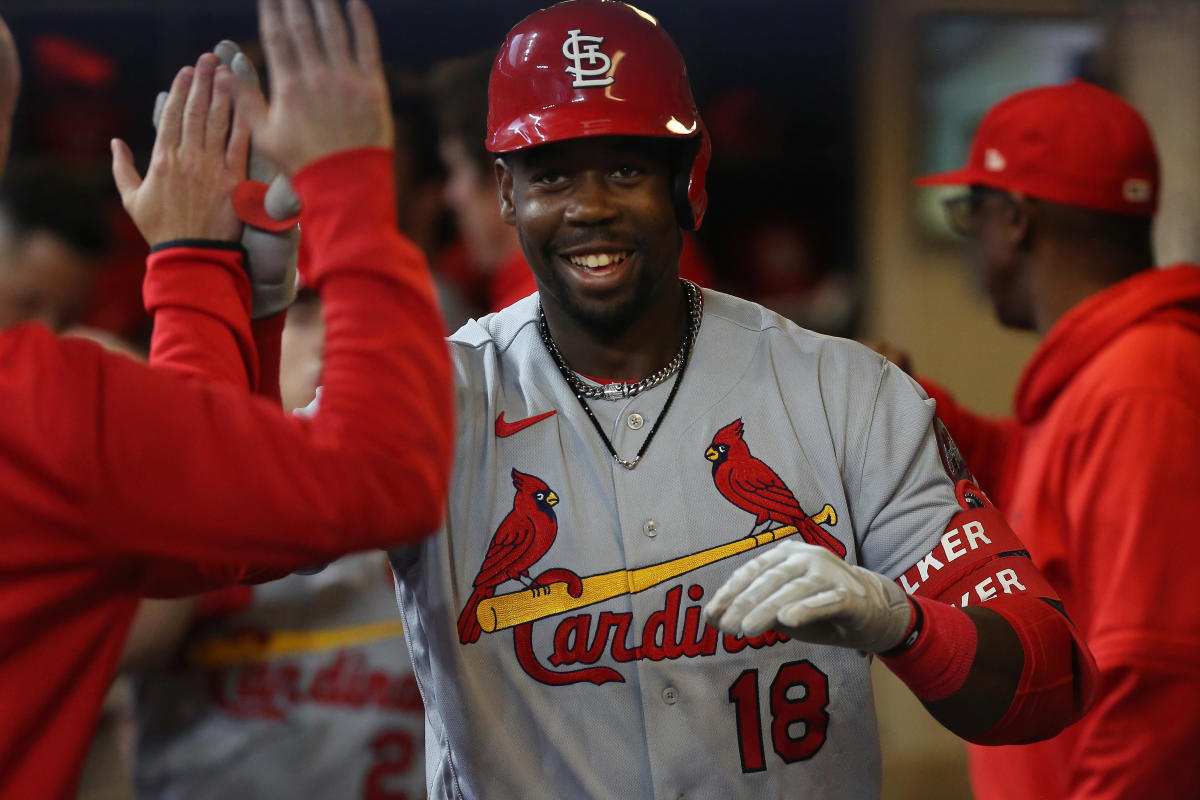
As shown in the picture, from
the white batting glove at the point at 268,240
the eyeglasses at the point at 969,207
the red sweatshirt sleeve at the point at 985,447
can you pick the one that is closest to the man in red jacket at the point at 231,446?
the white batting glove at the point at 268,240

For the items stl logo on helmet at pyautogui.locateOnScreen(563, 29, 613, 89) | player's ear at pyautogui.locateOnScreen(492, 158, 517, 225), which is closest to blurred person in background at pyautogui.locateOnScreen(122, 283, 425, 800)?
player's ear at pyautogui.locateOnScreen(492, 158, 517, 225)

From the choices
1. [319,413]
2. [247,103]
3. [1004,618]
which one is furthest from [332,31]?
[1004,618]

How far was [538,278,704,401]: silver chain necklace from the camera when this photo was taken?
2010mm

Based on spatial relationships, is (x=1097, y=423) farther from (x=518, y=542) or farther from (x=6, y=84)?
(x=6, y=84)

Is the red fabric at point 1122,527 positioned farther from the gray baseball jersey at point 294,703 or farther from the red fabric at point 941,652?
the gray baseball jersey at point 294,703

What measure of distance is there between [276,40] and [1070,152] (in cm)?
207

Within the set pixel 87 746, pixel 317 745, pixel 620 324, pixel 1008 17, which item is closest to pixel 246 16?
pixel 1008 17

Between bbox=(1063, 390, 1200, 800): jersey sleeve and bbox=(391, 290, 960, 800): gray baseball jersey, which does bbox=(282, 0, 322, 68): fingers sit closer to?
bbox=(391, 290, 960, 800): gray baseball jersey

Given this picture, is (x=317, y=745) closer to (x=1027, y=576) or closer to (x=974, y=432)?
(x=974, y=432)

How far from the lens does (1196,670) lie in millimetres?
2500

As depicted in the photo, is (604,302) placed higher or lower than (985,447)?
higher

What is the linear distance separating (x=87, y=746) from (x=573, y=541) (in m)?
0.67

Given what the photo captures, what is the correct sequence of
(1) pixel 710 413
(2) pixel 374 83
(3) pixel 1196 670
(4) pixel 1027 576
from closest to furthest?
1. (2) pixel 374 83
2. (4) pixel 1027 576
3. (1) pixel 710 413
4. (3) pixel 1196 670

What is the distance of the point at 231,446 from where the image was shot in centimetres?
134
